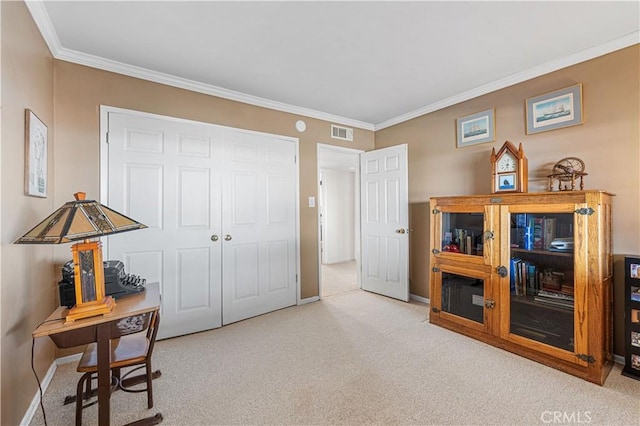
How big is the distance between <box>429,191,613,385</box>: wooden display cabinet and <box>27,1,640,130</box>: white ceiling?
118cm

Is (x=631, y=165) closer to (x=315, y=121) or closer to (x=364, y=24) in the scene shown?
(x=364, y=24)

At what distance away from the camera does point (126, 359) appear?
1578 millimetres

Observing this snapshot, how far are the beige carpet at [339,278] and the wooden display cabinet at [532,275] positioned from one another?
62.5 inches

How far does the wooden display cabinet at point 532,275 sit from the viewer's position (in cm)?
194

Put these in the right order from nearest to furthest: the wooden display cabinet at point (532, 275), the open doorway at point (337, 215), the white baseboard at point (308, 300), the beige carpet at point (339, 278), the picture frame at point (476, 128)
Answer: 1. the wooden display cabinet at point (532, 275)
2. the picture frame at point (476, 128)
3. the white baseboard at point (308, 300)
4. the beige carpet at point (339, 278)
5. the open doorway at point (337, 215)

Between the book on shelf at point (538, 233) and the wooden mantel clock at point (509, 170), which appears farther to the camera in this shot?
the wooden mantel clock at point (509, 170)

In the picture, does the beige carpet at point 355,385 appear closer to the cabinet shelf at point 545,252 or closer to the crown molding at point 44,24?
the cabinet shelf at point 545,252

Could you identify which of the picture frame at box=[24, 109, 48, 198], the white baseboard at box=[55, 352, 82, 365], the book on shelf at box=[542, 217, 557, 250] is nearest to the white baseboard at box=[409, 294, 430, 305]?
the book on shelf at box=[542, 217, 557, 250]

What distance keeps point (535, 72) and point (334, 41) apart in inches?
74.3

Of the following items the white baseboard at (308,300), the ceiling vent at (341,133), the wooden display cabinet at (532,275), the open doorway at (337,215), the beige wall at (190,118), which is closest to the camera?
the beige wall at (190,118)

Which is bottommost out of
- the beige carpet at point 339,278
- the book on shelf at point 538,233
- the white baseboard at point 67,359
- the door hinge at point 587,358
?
the white baseboard at point 67,359

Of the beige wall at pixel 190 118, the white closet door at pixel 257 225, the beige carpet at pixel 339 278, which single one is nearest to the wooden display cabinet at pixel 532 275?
the beige wall at pixel 190 118

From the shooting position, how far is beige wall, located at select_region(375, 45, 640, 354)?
2100 mm

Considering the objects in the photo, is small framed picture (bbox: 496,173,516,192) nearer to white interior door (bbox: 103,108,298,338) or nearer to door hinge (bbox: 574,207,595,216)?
door hinge (bbox: 574,207,595,216)
